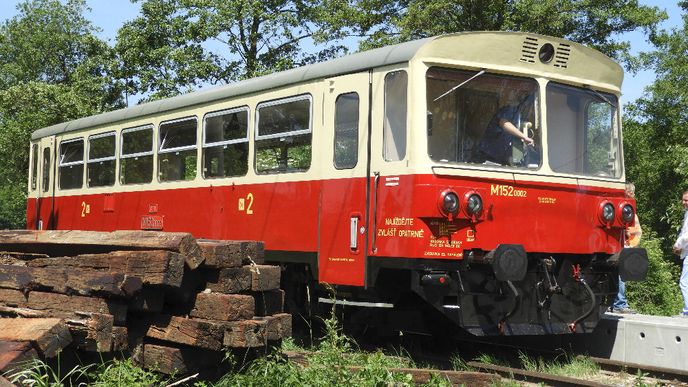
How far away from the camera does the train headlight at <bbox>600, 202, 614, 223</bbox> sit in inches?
360

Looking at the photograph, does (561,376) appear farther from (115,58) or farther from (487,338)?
(115,58)

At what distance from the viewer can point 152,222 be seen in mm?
12195

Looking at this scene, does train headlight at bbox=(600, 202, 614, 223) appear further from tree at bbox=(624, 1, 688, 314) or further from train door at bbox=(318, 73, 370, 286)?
tree at bbox=(624, 1, 688, 314)

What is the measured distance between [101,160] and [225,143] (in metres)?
4.02

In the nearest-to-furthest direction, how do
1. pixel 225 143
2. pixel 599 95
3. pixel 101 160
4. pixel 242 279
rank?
1. pixel 242 279
2. pixel 599 95
3. pixel 225 143
4. pixel 101 160

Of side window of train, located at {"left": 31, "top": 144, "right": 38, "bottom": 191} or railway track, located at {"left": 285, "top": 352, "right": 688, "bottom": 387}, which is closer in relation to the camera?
railway track, located at {"left": 285, "top": 352, "right": 688, "bottom": 387}

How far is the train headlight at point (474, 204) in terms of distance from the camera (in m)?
8.12

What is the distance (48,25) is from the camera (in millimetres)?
47781

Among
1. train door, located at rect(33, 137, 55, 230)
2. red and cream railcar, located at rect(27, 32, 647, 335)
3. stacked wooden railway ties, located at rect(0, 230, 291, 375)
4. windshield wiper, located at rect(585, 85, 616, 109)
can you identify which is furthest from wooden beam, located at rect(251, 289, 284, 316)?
train door, located at rect(33, 137, 55, 230)

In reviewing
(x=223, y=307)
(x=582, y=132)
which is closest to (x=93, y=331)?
(x=223, y=307)

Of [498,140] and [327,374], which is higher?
[498,140]

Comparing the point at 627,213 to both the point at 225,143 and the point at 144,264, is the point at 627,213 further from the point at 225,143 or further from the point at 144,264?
the point at 144,264

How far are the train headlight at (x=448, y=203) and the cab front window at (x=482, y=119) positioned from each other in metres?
0.38

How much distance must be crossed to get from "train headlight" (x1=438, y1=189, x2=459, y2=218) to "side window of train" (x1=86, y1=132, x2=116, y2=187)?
23.1 ft
